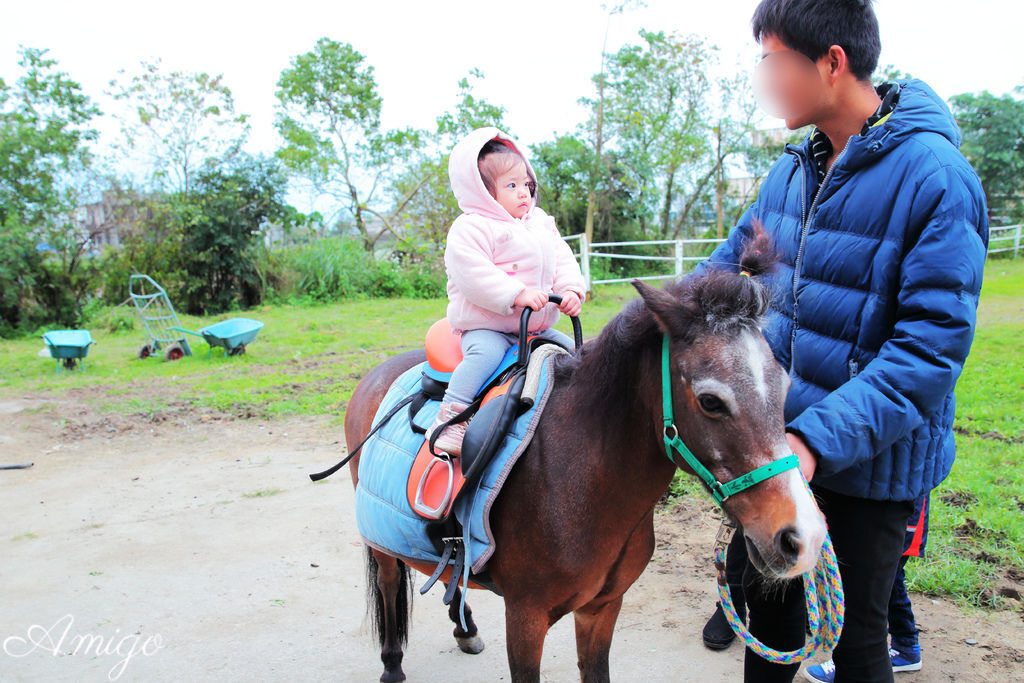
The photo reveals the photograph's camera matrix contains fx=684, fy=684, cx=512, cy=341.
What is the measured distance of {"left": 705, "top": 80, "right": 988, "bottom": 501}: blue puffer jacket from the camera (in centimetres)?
149

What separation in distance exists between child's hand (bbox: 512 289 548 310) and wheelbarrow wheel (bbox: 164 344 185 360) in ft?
33.9

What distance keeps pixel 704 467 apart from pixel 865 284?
0.61 metres

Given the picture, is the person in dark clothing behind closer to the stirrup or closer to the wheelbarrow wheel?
the stirrup

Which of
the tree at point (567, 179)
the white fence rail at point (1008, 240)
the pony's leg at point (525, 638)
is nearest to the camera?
the pony's leg at point (525, 638)

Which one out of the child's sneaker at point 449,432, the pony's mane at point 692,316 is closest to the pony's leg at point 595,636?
the child's sneaker at point 449,432

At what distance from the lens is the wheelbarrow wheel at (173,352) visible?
36.0 ft

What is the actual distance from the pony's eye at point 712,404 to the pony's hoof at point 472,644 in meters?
2.20

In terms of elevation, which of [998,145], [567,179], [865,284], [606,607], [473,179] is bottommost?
[606,607]

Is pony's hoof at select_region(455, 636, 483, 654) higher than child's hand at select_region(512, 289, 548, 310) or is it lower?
lower

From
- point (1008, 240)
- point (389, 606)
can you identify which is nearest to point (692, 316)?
point (389, 606)

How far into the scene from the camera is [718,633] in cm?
307

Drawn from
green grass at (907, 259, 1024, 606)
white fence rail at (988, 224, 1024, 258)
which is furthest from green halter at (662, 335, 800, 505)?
white fence rail at (988, 224, 1024, 258)

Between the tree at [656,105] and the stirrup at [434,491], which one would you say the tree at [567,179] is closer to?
the tree at [656,105]

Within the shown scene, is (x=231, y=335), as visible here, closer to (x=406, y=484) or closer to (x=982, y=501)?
(x=406, y=484)
